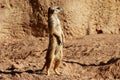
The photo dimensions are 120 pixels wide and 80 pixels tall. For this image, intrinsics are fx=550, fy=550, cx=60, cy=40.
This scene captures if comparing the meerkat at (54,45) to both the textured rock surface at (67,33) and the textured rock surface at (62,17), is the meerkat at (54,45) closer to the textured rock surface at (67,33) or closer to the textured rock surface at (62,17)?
the textured rock surface at (67,33)

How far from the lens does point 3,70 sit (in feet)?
38.4

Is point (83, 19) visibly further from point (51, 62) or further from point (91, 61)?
point (51, 62)

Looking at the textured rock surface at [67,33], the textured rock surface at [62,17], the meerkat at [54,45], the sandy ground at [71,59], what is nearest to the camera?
the meerkat at [54,45]

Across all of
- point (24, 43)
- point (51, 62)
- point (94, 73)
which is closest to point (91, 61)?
point (94, 73)

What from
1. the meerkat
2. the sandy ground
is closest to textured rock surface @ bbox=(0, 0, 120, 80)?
the sandy ground

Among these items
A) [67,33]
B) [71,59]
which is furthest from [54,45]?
[67,33]

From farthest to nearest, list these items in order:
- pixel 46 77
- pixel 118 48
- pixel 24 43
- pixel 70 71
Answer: pixel 24 43 < pixel 118 48 < pixel 70 71 < pixel 46 77

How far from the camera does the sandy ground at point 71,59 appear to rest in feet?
36.7

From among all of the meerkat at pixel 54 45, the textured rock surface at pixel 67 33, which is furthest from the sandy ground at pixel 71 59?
the meerkat at pixel 54 45

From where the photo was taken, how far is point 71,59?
12.3 metres

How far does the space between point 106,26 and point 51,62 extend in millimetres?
4124

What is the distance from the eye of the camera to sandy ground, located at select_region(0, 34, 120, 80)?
11191mm

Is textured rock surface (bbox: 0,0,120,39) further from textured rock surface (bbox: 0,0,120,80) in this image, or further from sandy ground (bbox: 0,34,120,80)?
sandy ground (bbox: 0,34,120,80)

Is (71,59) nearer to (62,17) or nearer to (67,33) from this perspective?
(67,33)
